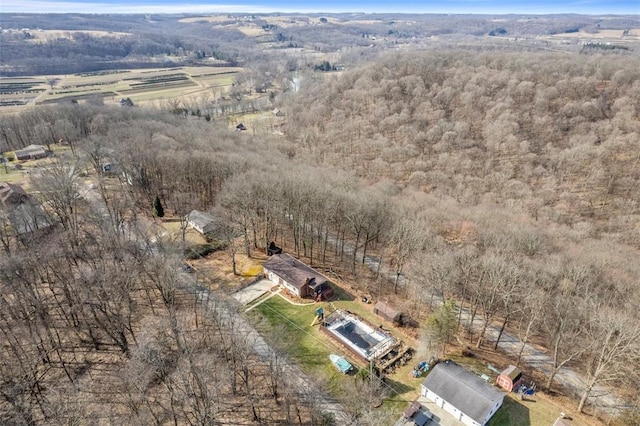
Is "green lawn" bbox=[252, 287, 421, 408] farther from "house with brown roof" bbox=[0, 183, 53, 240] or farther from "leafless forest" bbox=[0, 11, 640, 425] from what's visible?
"house with brown roof" bbox=[0, 183, 53, 240]

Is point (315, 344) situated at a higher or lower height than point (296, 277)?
lower

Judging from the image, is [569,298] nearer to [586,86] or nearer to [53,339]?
[53,339]

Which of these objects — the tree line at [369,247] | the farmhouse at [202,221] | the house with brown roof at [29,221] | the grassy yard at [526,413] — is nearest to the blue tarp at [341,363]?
the tree line at [369,247]

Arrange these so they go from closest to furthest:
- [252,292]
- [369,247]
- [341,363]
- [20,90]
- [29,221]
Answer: [341,363] < [252,292] < [29,221] < [369,247] < [20,90]

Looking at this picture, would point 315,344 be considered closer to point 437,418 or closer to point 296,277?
point 296,277

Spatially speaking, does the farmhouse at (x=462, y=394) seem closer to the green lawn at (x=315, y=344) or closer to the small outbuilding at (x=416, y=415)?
the small outbuilding at (x=416, y=415)

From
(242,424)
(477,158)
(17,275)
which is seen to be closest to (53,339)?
(17,275)

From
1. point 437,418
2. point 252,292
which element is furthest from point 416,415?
point 252,292

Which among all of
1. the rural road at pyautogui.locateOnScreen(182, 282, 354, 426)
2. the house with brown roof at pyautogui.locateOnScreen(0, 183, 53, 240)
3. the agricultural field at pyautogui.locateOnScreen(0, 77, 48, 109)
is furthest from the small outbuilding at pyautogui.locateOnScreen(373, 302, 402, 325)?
the agricultural field at pyautogui.locateOnScreen(0, 77, 48, 109)
